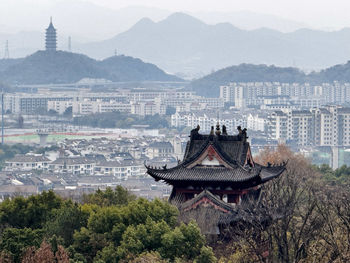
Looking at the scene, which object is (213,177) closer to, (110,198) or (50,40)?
(110,198)

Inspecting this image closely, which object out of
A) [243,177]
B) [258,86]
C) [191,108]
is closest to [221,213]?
[243,177]

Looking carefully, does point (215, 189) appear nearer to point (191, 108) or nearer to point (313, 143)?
point (313, 143)

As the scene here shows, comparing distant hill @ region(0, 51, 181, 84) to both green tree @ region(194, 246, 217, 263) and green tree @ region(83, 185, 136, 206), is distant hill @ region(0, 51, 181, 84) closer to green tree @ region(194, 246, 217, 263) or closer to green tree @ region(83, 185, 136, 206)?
green tree @ region(83, 185, 136, 206)

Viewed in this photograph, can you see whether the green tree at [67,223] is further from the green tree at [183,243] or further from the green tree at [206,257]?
the green tree at [206,257]

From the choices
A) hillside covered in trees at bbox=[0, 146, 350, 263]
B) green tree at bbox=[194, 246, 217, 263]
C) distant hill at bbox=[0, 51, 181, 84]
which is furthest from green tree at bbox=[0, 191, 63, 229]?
distant hill at bbox=[0, 51, 181, 84]

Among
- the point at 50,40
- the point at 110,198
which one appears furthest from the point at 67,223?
the point at 50,40

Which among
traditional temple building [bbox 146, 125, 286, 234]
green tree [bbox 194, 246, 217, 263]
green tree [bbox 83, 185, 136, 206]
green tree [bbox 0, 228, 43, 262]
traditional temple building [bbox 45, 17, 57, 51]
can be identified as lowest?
green tree [bbox 194, 246, 217, 263]
